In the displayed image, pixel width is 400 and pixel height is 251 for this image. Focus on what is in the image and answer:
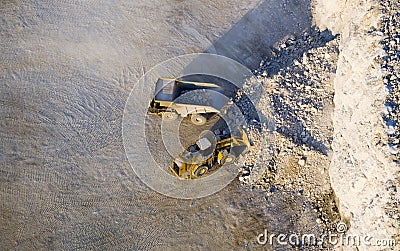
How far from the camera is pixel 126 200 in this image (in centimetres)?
1223

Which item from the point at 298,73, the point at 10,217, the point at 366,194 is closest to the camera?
the point at 366,194

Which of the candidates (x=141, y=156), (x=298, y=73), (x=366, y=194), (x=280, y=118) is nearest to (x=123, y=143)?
(x=141, y=156)

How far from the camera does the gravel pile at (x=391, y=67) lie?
30.6 ft

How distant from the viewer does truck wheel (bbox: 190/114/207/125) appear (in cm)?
1273

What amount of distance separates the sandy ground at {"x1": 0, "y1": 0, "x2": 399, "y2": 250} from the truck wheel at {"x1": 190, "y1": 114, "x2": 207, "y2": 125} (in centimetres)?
47

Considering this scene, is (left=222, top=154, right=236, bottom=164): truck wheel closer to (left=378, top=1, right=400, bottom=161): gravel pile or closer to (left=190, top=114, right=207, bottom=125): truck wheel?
(left=190, top=114, right=207, bottom=125): truck wheel

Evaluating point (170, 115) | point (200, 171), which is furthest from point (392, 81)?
point (170, 115)

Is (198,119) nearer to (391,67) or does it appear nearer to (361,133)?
(361,133)

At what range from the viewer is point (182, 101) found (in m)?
12.7

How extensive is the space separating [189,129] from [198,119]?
59 cm

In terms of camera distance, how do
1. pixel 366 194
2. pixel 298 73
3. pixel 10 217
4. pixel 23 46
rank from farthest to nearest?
1. pixel 23 46
2. pixel 298 73
3. pixel 10 217
4. pixel 366 194

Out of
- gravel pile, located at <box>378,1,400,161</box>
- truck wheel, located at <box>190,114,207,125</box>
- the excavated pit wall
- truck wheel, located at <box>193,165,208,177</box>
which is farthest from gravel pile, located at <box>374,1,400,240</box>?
truck wheel, located at <box>190,114,207,125</box>

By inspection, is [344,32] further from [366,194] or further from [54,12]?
[54,12]

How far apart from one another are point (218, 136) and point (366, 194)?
509 cm
